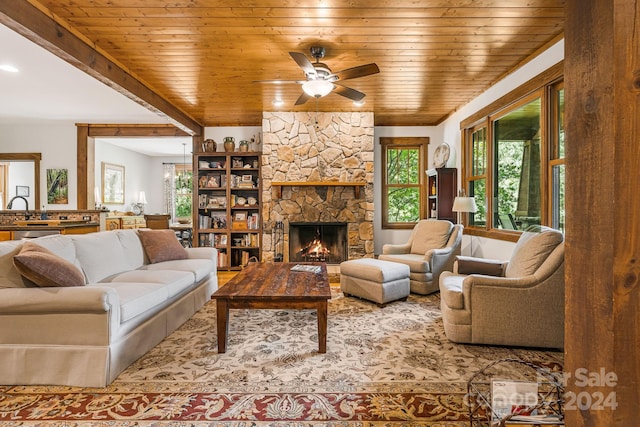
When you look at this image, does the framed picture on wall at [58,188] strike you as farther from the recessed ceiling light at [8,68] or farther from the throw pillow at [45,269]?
the throw pillow at [45,269]

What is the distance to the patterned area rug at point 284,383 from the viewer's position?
1729 mm

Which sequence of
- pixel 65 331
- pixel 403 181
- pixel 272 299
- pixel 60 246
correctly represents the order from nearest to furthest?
1. pixel 65 331
2. pixel 272 299
3. pixel 60 246
4. pixel 403 181

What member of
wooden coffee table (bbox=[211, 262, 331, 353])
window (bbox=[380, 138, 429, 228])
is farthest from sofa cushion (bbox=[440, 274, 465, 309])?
window (bbox=[380, 138, 429, 228])

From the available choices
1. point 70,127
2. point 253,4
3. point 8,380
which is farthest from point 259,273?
point 70,127

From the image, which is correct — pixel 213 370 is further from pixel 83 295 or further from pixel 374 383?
pixel 374 383

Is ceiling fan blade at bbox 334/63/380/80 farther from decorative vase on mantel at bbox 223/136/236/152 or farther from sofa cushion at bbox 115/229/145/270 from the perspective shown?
decorative vase on mantel at bbox 223/136/236/152

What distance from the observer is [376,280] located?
3.56m

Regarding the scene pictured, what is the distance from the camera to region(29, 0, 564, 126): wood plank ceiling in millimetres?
2523

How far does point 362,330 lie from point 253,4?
9.27 feet

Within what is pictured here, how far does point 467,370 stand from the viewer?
221 centimetres

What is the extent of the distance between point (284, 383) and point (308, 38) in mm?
2826

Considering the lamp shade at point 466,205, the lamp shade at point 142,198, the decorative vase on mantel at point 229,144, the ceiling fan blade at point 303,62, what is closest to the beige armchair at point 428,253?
the lamp shade at point 466,205

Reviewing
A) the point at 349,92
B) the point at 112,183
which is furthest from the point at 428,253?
the point at 112,183

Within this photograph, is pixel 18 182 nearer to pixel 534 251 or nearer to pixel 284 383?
pixel 284 383
